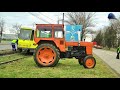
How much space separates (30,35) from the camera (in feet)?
68.7

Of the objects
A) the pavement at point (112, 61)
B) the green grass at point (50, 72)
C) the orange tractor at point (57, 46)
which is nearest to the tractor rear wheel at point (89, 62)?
the orange tractor at point (57, 46)

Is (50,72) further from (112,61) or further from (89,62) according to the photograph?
(112,61)

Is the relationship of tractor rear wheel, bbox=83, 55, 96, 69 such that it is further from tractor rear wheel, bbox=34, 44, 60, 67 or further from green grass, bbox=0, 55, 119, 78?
tractor rear wheel, bbox=34, 44, 60, 67

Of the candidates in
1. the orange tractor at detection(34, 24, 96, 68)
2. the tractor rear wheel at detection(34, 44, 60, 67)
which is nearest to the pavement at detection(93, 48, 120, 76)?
the orange tractor at detection(34, 24, 96, 68)

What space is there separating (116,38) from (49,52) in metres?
37.8

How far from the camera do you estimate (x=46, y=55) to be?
474 inches

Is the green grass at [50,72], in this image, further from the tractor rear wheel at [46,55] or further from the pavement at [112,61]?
the pavement at [112,61]

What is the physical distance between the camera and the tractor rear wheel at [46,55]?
11.9m

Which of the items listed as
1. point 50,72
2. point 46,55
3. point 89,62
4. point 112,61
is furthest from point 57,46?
point 112,61

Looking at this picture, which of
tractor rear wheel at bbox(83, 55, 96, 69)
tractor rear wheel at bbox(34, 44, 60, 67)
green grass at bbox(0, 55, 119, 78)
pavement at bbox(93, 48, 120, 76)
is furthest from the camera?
pavement at bbox(93, 48, 120, 76)

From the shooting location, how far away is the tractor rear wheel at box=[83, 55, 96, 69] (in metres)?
12.1

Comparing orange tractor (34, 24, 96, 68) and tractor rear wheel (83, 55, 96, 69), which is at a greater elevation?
orange tractor (34, 24, 96, 68)
